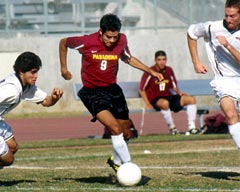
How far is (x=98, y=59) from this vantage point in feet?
37.3

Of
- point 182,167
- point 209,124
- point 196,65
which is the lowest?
point 209,124

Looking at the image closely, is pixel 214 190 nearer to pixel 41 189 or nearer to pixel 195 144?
pixel 41 189

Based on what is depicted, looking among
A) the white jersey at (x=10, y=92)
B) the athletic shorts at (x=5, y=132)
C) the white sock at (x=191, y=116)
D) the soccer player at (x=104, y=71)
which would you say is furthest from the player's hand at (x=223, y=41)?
the white sock at (x=191, y=116)

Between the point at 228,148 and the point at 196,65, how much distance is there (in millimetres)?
4927

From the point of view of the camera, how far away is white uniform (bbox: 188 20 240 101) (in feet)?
35.2

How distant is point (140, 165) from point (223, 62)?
277cm

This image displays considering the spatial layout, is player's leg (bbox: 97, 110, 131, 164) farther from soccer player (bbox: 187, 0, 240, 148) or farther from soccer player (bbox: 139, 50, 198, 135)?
soccer player (bbox: 139, 50, 198, 135)

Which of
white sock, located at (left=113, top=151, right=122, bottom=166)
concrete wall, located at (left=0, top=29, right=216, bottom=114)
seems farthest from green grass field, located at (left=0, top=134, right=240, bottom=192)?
concrete wall, located at (left=0, top=29, right=216, bottom=114)

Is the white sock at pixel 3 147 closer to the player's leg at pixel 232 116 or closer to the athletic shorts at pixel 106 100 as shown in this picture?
the athletic shorts at pixel 106 100

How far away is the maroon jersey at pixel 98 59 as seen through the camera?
1134cm

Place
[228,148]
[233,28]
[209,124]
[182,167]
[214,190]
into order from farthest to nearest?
[209,124], [228,148], [182,167], [233,28], [214,190]

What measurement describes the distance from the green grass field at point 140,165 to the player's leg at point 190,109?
2.85 ft

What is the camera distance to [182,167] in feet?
41.2

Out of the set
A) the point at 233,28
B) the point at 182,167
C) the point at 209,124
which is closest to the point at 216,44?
the point at 233,28
